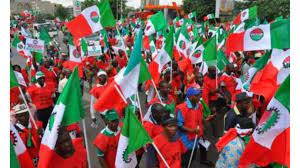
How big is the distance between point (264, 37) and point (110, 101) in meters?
2.49

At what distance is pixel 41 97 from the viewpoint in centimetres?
630

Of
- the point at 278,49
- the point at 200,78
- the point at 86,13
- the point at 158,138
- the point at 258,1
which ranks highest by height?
the point at 258,1

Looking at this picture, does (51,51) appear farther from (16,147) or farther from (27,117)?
(16,147)

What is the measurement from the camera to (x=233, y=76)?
24.5 feet

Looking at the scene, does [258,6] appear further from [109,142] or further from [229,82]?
[109,142]

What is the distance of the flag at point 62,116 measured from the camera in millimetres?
3061

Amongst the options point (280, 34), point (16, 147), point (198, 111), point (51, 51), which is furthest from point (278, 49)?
point (51, 51)

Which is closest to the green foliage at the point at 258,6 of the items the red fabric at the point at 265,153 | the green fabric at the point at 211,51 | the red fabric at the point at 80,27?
the green fabric at the point at 211,51

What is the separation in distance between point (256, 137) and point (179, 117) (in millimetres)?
1434

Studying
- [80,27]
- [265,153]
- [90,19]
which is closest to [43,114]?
[80,27]

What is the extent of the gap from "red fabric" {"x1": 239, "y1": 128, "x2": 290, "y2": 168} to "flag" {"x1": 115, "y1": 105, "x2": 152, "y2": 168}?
1075 millimetres

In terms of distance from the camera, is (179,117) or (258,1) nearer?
(179,117)

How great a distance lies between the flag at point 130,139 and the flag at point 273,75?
1.97 metres

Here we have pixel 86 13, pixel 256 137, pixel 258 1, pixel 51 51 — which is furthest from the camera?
pixel 258 1
